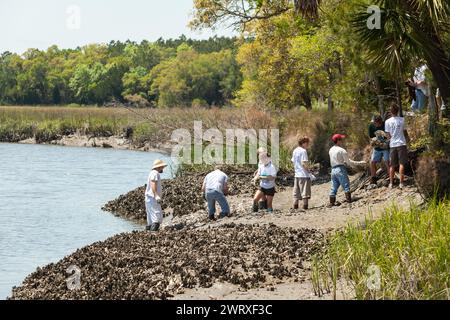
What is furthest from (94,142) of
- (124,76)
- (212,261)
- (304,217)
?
(124,76)

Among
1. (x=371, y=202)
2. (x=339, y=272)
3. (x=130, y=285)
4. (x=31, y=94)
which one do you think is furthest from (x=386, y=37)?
(x=31, y=94)

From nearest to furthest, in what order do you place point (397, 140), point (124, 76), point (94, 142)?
point (397, 140) → point (94, 142) → point (124, 76)

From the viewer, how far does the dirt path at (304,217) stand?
12398 mm

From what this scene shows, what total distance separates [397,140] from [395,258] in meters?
7.57

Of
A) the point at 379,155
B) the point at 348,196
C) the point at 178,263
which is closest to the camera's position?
the point at 178,263

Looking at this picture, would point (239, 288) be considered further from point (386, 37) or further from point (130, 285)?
point (386, 37)

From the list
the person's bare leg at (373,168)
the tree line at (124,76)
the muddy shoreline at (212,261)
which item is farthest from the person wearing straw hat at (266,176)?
the tree line at (124,76)

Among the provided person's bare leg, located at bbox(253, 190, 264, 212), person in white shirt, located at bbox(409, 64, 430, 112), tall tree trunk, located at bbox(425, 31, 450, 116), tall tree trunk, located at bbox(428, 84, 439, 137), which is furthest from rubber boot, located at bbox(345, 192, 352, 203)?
tall tree trunk, located at bbox(425, 31, 450, 116)

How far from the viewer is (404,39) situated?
1655 centimetres

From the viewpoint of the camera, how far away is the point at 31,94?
13875cm

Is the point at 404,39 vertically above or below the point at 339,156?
above

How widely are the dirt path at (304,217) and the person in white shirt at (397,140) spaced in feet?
1.69

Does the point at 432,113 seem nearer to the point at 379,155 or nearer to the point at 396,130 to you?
the point at 396,130

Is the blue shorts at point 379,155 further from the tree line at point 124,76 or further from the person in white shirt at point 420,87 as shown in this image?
the tree line at point 124,76
